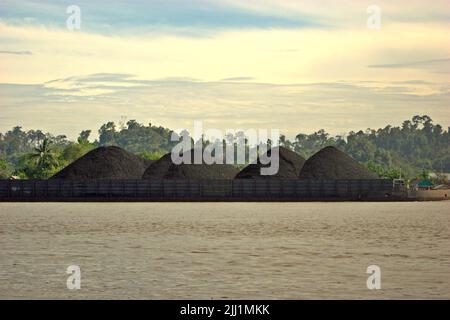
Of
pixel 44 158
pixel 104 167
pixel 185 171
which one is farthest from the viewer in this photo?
pixel 44 158

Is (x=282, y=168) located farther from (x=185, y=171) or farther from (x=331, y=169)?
(x=185, y=171)

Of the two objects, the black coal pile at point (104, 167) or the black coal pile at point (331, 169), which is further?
the black coal pile at point (104, 167)

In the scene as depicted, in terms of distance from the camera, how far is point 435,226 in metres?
61.2

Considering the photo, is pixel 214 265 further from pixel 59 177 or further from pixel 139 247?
pixel 59 177

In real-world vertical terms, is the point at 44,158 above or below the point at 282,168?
above

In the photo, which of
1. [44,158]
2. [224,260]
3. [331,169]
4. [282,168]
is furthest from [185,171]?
[224,260]

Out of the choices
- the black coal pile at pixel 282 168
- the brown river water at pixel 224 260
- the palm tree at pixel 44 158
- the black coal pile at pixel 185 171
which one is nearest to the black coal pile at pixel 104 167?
the black coal pile at pixel 185 171

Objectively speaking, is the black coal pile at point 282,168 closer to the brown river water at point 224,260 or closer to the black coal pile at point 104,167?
the black coal pile at point 104,167

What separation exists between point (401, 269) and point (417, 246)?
1167 cm

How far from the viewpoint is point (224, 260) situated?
35656 mm

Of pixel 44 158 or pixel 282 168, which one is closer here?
pixel 282 168

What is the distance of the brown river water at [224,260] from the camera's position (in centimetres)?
2631
